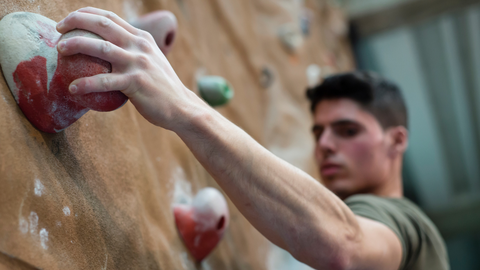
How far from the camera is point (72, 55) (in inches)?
26.8

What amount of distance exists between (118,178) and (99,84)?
0.36 meters

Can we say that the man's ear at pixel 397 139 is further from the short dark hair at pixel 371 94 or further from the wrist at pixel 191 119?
the wrist at pixel 191 119

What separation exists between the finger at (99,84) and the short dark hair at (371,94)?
1.16 metres

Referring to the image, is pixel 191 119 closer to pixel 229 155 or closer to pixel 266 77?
pixel 229 155

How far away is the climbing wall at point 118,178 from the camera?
2.27 ft

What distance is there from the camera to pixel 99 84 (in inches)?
25.6

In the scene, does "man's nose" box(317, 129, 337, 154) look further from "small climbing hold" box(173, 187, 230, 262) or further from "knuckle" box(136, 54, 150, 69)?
"knuckle" box(136, 54, 150, 69)

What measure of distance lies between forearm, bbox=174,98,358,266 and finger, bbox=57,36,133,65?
161 millimetres

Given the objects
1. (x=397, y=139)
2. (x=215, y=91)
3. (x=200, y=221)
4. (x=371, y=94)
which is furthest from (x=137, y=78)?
(x=397, y=139)

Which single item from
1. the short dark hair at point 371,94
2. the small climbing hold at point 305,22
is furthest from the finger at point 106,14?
the small climbing hold at point 305,22

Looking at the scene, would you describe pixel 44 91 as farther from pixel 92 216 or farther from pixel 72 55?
pixel 92 216

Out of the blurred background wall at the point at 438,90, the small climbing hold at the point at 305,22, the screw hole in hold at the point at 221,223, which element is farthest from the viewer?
the blurred background wall at the point at 438,90

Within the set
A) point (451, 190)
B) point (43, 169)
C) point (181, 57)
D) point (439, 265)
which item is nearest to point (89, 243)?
point (43, 169)

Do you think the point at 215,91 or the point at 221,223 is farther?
the point at 215,91
